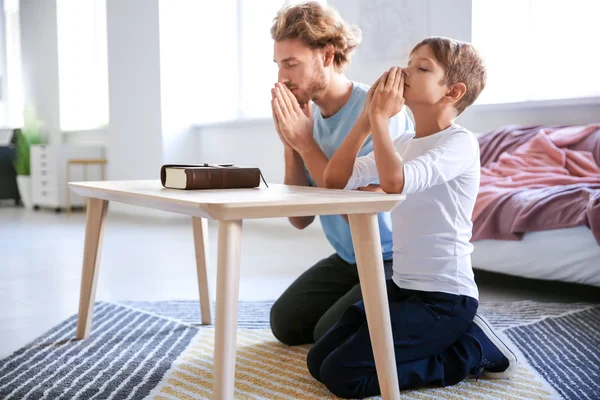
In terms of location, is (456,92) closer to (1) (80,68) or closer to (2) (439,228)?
(2) (439,228)

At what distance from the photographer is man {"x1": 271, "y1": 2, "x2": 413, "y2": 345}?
5.69ft

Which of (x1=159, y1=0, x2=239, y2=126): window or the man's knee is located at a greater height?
(x1=159, y1=0, x2=239, y2=126): window

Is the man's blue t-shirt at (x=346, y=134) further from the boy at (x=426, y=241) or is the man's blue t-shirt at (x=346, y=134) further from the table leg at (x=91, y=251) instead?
the table leg at (x=91, y=251)

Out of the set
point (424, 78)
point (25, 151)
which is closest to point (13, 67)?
point (25, 151)

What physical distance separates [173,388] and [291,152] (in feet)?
2.19

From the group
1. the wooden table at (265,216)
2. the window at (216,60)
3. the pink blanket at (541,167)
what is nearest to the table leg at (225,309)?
the wooden table at (265,216)

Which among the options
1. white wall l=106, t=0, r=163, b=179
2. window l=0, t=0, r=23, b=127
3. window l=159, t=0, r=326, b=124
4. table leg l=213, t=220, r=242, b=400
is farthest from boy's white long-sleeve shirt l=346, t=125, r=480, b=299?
window l=0, t=0, r=23, b=127

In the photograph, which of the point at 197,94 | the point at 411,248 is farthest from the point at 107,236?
the point at 411,248

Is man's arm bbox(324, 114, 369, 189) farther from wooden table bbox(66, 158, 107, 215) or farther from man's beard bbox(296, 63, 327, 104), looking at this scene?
wooden table bbox(66, 158, 107, 215)

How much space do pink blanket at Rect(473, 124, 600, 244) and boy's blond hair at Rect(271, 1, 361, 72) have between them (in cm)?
113

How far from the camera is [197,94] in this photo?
589 cm

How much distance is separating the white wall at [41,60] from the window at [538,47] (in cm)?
513

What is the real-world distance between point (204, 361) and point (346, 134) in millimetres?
693

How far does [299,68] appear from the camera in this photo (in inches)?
70.5
